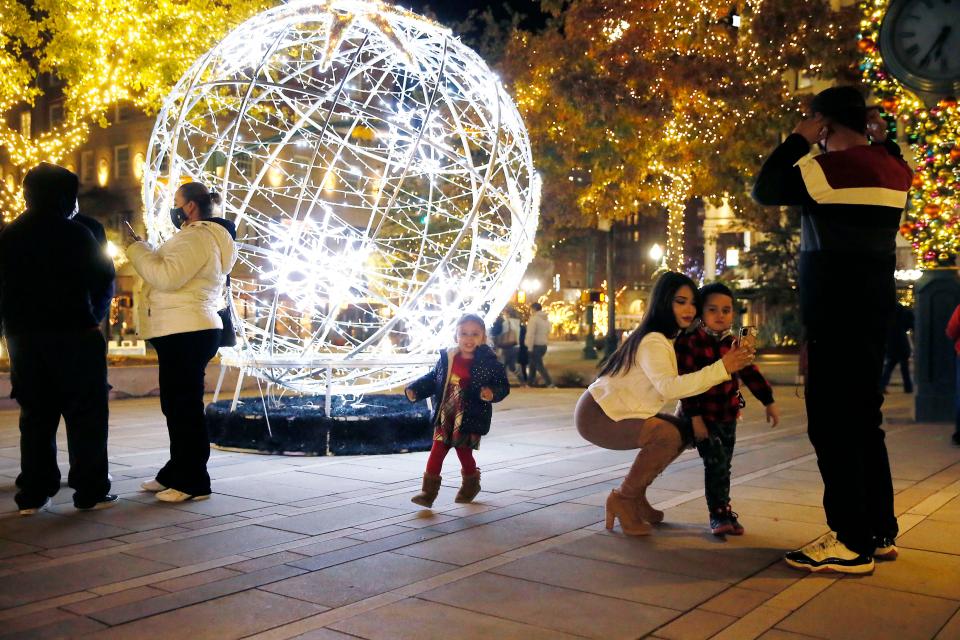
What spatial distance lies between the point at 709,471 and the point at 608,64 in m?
13.6

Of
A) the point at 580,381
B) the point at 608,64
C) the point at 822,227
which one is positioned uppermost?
the point at 608,64

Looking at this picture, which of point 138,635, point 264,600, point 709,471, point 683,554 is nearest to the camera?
point 138,635

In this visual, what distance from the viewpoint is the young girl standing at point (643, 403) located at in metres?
4.84

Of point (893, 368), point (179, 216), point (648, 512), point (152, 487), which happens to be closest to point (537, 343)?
point (893, 368)

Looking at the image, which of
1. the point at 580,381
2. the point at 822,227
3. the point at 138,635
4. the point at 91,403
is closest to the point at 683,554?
the point at 822,227

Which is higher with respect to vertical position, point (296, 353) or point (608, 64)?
point (608, 64)

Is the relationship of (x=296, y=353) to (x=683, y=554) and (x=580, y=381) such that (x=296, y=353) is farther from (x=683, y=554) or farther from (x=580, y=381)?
(x=580, y=381)

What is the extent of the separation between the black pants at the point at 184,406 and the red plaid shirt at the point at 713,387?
2901 millimetres

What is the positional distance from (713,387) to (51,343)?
3.73 meters

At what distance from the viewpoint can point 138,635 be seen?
10.8 feet

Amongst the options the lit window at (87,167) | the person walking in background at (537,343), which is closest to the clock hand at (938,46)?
the person walking in background at (537,343)

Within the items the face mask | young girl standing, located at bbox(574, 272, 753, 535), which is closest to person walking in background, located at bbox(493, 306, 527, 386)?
the face mask

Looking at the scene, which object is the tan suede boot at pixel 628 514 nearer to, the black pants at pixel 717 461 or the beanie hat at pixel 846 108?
the black pants at pixel 717 461

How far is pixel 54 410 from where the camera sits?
5484mm
